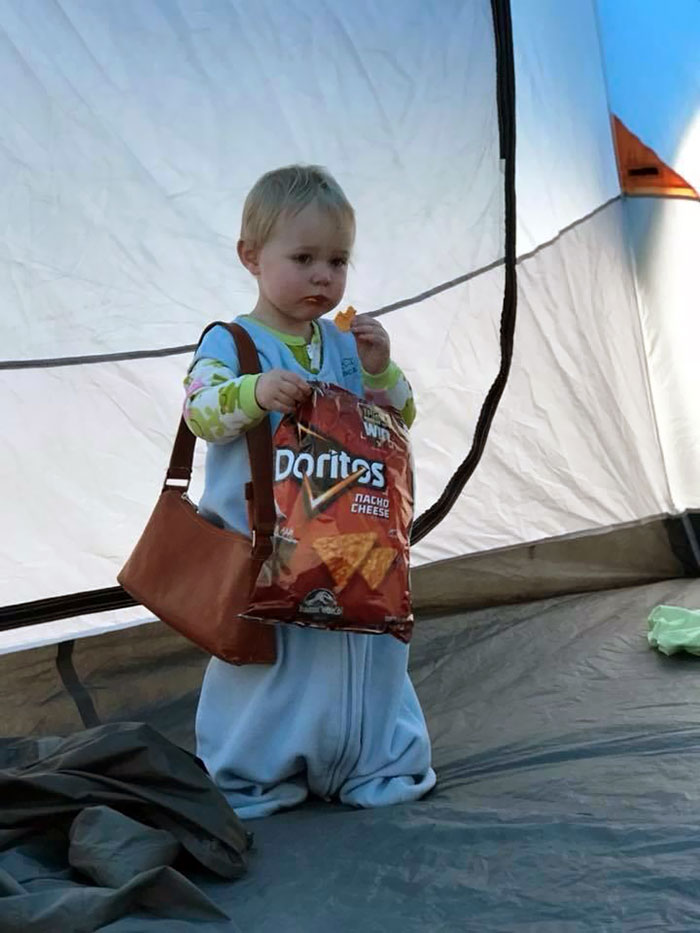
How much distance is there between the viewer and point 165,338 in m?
1.98

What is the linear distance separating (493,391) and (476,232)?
0.33m

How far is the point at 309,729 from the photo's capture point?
1378 millimetres

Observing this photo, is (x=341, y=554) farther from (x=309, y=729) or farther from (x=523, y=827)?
(x=523, y=827)

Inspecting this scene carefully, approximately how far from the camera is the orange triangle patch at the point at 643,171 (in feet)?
8.63

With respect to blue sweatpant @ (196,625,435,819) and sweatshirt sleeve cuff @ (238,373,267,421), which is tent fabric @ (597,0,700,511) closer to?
blue sweatpant @ (196,625,435,819)

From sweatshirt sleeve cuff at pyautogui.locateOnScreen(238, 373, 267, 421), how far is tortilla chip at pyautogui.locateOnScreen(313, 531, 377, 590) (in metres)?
0.17

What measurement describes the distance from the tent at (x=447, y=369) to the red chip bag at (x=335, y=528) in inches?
9.9

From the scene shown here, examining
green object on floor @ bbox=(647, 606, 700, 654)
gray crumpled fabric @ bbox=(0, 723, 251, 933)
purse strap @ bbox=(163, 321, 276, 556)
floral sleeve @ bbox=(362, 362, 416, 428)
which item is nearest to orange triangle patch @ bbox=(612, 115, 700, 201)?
green object on floor @ bbox=(647, 606, 700, 654)

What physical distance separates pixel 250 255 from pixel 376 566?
0.43 meters

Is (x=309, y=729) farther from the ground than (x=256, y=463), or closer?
closer

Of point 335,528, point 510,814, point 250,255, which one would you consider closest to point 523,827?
point 510,814

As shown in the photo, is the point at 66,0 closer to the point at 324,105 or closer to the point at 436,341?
the point at 324,105

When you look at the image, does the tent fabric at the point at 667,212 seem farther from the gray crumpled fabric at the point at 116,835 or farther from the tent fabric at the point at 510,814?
the gray crumpled fabric at the point at 116,835

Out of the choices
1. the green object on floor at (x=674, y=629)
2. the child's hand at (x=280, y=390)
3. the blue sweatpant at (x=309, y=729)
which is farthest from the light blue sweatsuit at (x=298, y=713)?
the green object on floor at (x=674, y=629)
